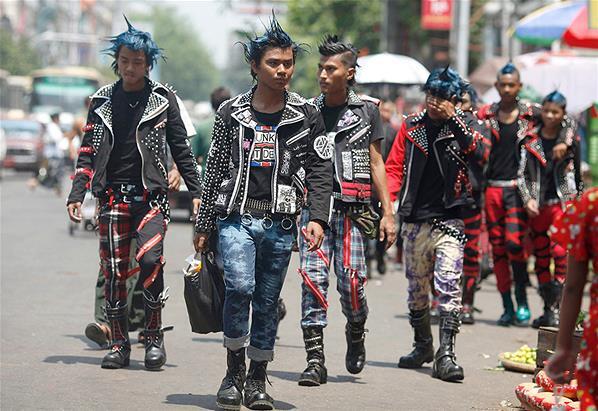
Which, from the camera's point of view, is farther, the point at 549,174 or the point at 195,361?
the point at 549,174

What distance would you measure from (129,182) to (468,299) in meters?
4.19

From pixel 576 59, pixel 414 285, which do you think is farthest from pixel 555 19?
pixel 414 285

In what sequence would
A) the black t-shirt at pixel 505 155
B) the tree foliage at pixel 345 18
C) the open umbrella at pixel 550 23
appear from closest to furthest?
the black t-shirt at pixel 505 155
the open umbrella at pixel 550 23
the tree foliage at pixel 345 18

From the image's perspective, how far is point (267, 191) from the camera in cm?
714

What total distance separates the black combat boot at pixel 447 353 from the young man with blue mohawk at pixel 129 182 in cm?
181

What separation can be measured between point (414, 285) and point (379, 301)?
431cm

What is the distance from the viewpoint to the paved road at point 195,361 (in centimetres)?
762

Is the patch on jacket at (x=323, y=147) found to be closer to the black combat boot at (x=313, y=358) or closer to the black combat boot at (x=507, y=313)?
Result: the black combat boot at (x=313, y=358)

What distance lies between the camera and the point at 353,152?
8.24 meters

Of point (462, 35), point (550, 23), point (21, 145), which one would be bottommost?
point (21, 145)

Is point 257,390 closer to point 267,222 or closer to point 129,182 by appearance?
point 267,222

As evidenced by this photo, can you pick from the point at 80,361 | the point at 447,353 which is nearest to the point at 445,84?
the point at 447,353

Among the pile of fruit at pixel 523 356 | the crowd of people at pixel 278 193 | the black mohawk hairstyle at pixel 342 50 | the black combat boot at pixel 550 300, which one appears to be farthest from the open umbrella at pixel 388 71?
the black mohawk hairstyle at pixel 342 50

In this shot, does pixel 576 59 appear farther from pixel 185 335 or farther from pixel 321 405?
pixel 321 405
